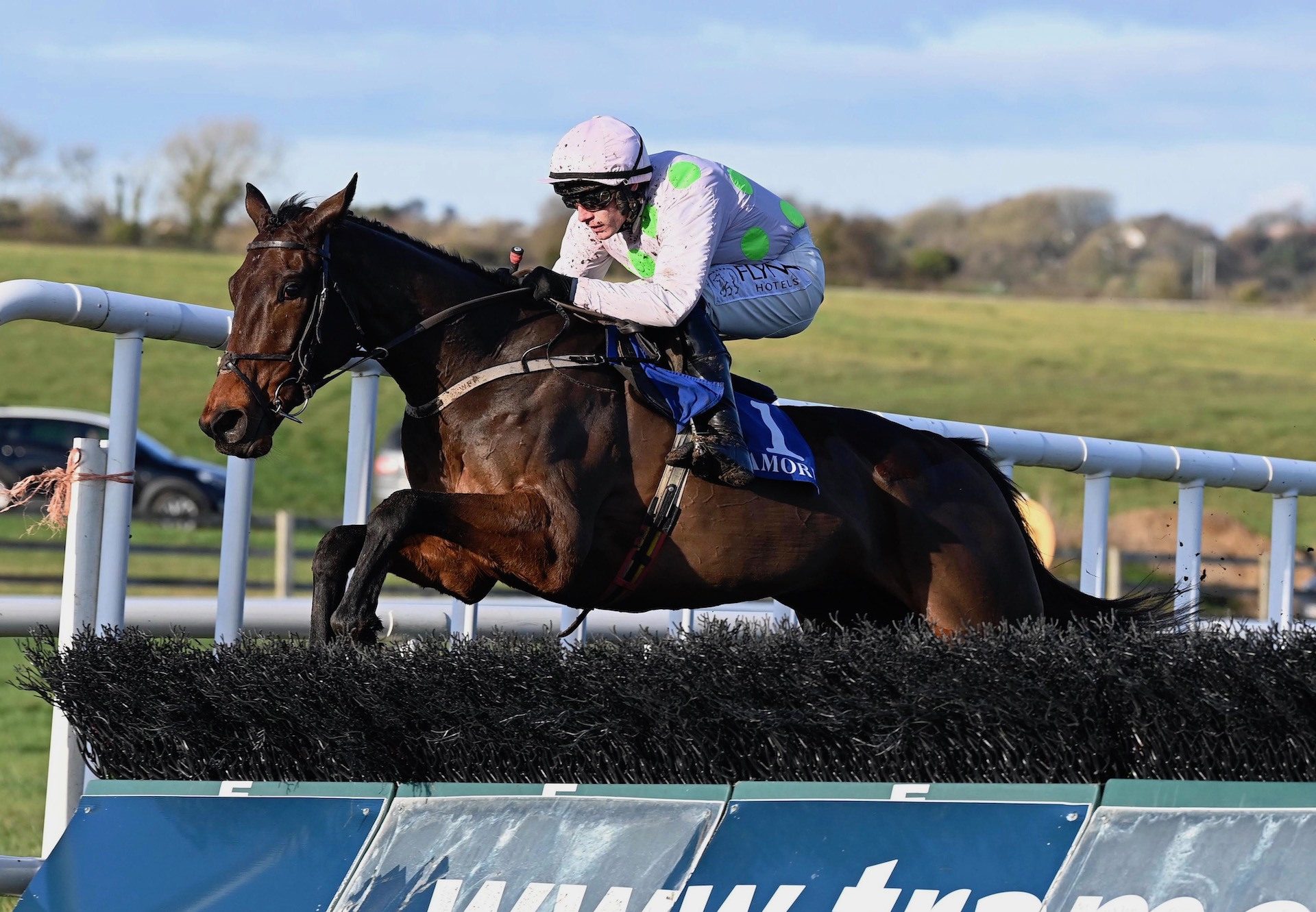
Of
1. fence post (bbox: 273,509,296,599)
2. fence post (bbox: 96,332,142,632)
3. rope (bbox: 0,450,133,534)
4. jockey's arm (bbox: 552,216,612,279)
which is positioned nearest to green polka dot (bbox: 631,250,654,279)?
jockey's arm (bbox: 552,216,612,279)

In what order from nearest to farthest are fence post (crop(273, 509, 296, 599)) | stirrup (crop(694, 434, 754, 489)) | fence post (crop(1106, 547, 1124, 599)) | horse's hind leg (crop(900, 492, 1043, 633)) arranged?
stirrup (crop(694, 434, 754, 489))
horse's hind leg (crop(900, 492, 1043, 633))
fence post (crop(1106, 547, 1124, 599))
fence post (crop(273, 509, 296, 599))

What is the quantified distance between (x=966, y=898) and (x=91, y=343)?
38.7 meters

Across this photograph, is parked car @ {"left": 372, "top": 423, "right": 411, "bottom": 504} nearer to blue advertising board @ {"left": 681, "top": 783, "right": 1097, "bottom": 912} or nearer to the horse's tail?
the horse's tail

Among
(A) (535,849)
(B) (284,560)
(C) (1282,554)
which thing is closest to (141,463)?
(B) (284,560)

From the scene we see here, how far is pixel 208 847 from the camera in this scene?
3.27 metres

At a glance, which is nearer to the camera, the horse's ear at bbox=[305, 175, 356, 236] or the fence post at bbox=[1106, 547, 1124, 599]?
the horse's ear at bbox=[305, 175, 356, 236]

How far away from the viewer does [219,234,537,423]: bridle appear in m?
4.07

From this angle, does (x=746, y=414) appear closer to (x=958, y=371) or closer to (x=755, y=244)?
(x=755, y=244)

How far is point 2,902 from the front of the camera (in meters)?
5.59

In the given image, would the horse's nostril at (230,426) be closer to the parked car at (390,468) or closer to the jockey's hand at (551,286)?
the jockey's hand at (551,286)

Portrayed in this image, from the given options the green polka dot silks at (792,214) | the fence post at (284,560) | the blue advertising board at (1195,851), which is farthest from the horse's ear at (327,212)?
the fence post at (284,560)

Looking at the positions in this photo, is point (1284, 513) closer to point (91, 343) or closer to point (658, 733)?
point (658, 733)

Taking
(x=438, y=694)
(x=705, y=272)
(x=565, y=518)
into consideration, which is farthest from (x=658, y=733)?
(x=705, y=272)

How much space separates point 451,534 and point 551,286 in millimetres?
749
